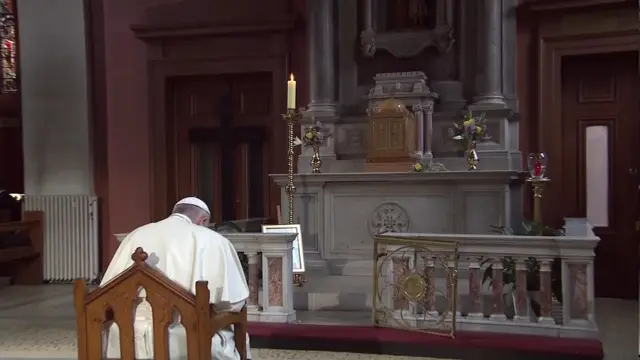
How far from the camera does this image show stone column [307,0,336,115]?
6.59 m

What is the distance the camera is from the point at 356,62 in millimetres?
6715

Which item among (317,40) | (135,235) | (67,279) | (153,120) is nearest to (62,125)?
(153,120)

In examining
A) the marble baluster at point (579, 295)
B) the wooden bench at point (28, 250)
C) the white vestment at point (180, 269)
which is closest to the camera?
the white vestment at point (180, 269)

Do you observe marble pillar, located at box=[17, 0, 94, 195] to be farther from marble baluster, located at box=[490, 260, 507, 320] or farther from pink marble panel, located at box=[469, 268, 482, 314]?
marble baluster, located at box=[490, 260, 507, 320]

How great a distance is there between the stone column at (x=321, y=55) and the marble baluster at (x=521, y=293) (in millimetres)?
2909

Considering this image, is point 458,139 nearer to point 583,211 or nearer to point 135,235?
point 583,211

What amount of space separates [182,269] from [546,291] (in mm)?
2353

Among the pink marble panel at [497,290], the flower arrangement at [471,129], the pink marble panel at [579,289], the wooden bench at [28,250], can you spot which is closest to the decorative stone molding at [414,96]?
the flower arrangement at [471,129]

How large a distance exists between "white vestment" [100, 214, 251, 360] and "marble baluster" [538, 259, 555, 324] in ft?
6.68

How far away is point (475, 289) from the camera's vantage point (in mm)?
4266

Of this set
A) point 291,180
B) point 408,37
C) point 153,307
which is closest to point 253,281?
point 291,180

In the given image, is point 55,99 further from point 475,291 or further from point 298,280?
point 475,291

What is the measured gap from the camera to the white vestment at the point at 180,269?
2799mm

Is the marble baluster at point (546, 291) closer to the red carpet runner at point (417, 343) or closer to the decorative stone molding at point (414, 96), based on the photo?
the red carpet runner at point (417, 343)
